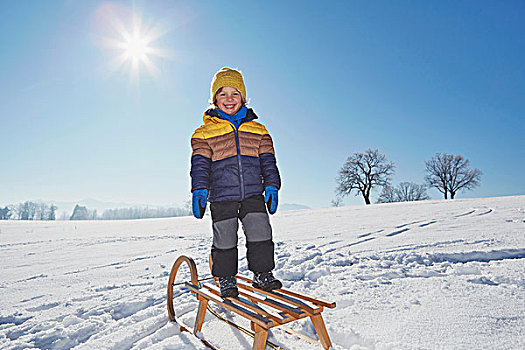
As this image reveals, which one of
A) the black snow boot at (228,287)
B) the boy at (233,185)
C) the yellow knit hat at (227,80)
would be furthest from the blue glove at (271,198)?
the yellow knit hat at (227,80)

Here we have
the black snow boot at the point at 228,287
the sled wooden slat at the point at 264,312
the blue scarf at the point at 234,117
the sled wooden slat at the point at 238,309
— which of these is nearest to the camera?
the sled wooden slat at the point at 238,309

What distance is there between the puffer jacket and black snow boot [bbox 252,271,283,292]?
70 centimetres

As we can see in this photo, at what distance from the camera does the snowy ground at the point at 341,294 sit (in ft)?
7.03

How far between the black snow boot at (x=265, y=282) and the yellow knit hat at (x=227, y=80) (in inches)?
67.8

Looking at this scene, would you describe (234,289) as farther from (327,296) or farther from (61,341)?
(61,341)

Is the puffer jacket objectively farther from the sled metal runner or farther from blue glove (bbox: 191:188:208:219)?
the sled metal runner

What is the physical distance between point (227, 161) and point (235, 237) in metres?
0.69

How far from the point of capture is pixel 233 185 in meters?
2.53

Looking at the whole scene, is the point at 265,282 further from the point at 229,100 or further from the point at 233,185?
the point at 229,100

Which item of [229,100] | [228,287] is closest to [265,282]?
[228,287]

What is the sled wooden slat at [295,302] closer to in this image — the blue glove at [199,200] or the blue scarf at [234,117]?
the blue glove at [199,200]

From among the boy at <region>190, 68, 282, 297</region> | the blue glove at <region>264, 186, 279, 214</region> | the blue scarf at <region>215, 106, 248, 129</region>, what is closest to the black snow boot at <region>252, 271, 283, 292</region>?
the boy at <region>190, 68, 282, 297</region>

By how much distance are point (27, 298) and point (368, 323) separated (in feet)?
13.1

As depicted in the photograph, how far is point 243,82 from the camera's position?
2.84 meters
